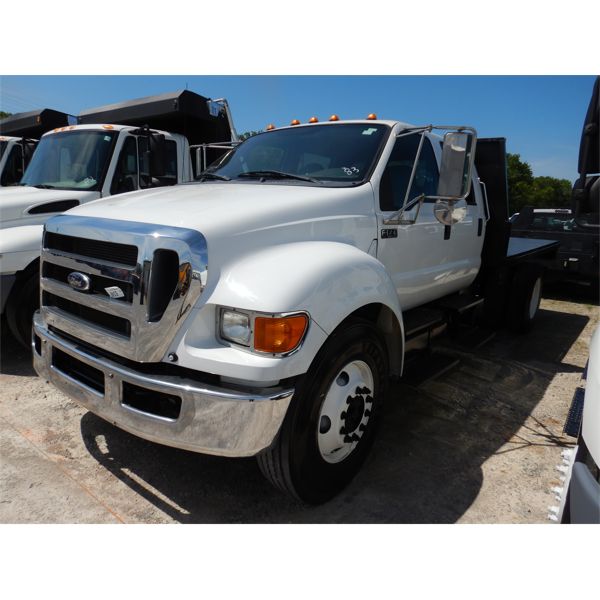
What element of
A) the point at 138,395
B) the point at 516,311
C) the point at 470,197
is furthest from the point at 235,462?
the point at 516,311

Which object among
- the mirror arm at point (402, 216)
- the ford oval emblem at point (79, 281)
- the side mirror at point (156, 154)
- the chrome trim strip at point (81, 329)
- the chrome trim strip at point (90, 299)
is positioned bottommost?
the chrome trim strip at point (81, 329)

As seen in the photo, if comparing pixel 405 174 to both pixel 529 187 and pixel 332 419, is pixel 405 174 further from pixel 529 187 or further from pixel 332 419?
pixel 529 187

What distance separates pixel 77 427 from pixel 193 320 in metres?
1.82

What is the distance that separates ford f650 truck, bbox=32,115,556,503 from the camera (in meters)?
2.15

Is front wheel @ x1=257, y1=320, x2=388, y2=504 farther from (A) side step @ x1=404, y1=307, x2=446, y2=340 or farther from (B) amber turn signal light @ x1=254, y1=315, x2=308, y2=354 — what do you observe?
(A) side step @ x1=404, y1=307, x2=446, y2=340

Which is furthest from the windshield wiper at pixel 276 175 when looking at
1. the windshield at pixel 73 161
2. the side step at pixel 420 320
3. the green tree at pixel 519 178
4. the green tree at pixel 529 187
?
the green tree at pixel 519 178

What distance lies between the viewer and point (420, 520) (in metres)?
2.55

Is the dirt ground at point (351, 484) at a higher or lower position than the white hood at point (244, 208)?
lower

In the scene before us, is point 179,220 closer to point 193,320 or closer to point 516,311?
point 193,320

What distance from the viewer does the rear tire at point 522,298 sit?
5656 millimetres

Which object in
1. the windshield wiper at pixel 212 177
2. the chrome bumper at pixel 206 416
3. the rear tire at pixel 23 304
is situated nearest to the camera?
the chrome bumper at pixel 206 416

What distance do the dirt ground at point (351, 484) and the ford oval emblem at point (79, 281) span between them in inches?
45.7

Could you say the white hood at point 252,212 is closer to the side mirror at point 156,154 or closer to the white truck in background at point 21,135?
the side mirror at point 156,154

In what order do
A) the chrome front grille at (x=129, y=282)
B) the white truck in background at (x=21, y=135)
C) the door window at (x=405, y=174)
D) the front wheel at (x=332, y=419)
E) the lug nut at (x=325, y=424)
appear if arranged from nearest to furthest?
1. the chrome front grille at (x=129, y=282)
2. the front wheel at (x=332, y=419)
3. the lug nut at (x=325, y=424)
4. the door window at (x=405, y=174)
5. the white truck in background at (x=21, y=135)
